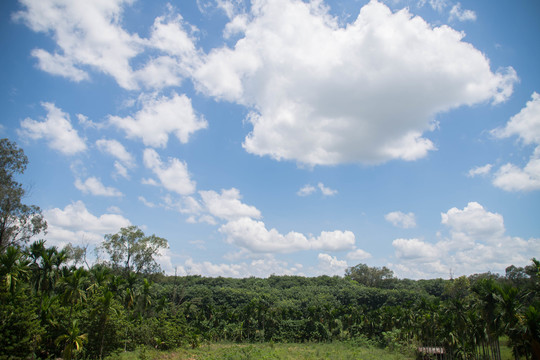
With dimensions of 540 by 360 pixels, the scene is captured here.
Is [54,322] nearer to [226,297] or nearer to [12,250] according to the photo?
[12,250]

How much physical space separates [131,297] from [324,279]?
2477 inches

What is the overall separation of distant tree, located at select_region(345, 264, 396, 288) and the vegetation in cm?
1139

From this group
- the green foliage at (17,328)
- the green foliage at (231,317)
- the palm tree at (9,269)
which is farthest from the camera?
the green foliage at (231,317)

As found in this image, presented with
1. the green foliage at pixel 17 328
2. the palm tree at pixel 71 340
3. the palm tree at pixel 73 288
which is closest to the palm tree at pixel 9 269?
the green foliage at pixel 17 328

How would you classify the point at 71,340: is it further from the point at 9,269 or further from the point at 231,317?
the point at 231,317

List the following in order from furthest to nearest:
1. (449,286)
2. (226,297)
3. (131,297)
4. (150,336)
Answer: (449,286) → (226,297) → (131,297) → (150,336)

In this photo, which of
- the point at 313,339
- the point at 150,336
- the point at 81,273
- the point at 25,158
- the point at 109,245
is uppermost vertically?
the point at 25,158

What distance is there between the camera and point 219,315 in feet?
206

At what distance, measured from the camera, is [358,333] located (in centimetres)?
6078

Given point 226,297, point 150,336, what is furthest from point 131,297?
point 226,297

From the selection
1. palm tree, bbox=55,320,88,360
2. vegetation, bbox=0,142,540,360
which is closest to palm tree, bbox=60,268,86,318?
vegetation, bbox=0,142,540,360

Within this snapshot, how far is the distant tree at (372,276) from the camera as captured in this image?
103125 mm

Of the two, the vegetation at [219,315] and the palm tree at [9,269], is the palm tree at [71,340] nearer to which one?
the vegetation at [219,315]

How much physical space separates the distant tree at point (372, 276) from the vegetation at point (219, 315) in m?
11.4
